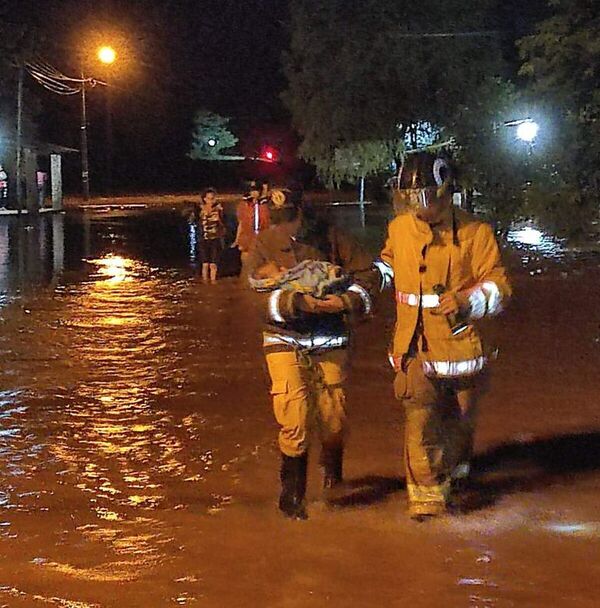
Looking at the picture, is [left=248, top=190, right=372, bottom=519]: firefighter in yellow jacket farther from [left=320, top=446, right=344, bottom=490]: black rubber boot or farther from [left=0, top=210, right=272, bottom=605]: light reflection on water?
[left=0, top=210, right=272, bottom=605]: light reflection on water

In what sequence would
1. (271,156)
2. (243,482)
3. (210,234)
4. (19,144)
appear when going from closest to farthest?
(243,482) < (271,156) < (210,234) < (19,144)

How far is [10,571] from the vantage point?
5.81 meters

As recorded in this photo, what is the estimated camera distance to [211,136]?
301 ft

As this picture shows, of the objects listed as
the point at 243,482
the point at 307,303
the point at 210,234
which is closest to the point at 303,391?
the point at 307,303

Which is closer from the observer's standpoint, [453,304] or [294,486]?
[453,304]

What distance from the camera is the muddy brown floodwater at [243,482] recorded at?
18.3 ft

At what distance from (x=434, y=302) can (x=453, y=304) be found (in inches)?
8.2

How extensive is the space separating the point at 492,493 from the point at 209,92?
262 ft

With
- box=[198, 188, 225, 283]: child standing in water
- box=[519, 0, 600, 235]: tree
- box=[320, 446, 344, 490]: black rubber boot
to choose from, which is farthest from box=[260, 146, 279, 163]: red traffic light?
box=[198, 188, 225, 283]: child standing in water

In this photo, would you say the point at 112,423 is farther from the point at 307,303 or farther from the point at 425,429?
the point at 425,429

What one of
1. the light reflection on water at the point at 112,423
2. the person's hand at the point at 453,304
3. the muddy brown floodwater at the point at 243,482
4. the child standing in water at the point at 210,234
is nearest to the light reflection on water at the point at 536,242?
the child standing in water at the point at 210,234

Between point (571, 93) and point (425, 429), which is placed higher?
point (571, 93)

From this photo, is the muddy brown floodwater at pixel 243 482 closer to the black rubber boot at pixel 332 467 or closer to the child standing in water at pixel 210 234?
the black rubber boot at pixel 332 467

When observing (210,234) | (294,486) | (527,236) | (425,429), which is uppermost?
(210,234)
